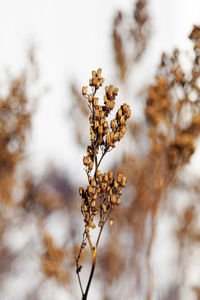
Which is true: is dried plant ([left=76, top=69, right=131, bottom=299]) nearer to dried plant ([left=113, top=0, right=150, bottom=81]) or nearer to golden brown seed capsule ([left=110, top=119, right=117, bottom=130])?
golden brown seed capsule ([left=110, top=119, right=117, bottom=130])

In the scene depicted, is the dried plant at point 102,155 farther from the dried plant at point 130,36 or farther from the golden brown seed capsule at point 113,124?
the dried plant at point 130,36

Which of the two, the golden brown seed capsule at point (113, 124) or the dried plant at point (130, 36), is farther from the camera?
the dried plant at point (130, 36)

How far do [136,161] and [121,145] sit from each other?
0.54ft

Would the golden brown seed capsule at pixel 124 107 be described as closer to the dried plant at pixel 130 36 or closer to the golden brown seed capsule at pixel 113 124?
the golden brown seed capsule at pixel 113 124

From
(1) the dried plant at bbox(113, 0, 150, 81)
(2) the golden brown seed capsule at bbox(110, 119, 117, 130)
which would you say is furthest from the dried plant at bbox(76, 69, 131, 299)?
(1) the dried plant at bbox(113, 0, 150, 81)

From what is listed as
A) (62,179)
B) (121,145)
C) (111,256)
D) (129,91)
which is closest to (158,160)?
(121,145)

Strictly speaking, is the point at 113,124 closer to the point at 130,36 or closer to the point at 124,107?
the point at 124,107

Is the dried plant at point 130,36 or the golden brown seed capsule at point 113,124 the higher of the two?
the dried plant at point 130,36

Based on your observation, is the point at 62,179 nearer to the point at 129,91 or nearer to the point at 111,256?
the point at 111,256

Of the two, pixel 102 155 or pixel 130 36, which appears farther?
pixel 130 36

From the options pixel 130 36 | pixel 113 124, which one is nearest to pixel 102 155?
pixel 113 124

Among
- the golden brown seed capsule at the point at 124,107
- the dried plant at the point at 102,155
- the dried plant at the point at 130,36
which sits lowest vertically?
the dried plant at the point at 102,155

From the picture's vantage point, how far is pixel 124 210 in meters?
1.90

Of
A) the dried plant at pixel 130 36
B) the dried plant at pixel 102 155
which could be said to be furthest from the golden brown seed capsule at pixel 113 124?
the dried plant at pixel 130 36
